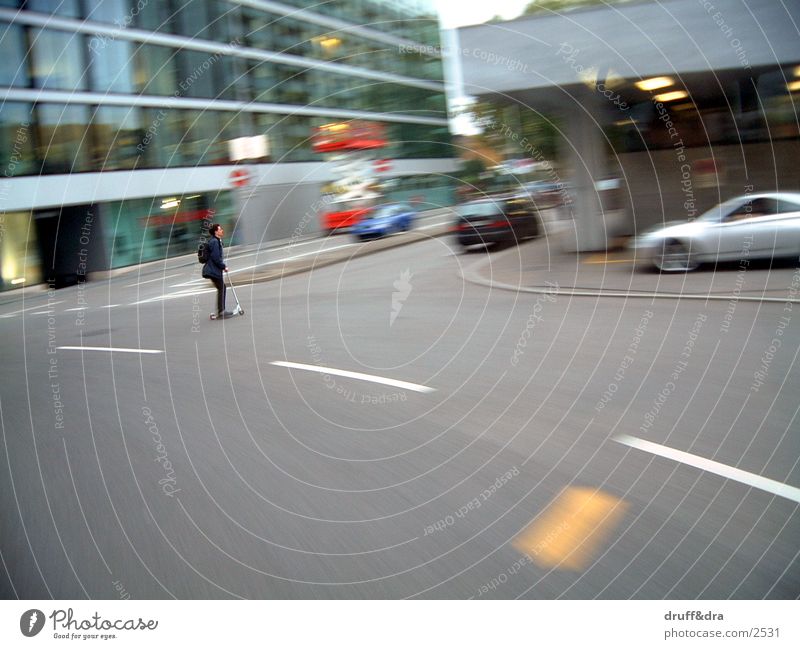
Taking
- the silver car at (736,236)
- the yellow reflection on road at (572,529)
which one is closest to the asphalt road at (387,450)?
the yellow reflection on road at (572,529)

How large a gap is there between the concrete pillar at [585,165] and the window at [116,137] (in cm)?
600

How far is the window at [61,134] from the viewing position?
1107 centimetres

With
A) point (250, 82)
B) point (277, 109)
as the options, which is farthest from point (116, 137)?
point (277, 109)

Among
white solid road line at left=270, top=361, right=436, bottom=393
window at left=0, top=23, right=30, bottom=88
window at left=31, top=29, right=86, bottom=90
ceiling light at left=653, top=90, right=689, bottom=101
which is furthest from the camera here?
window at left=31, top=29, right=86, bottom=90

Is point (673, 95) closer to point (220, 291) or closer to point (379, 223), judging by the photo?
Answer: point (379, 223)

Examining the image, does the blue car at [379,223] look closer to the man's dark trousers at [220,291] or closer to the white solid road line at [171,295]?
the man's dark trousers at [220,291]

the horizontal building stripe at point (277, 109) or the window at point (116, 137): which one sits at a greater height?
the window at point (116, 137)

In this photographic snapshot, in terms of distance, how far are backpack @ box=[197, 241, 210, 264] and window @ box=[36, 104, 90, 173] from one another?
693 centimetres

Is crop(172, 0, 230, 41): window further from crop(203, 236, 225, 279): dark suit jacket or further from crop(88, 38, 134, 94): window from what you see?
crop(203, 236, 225, 279): dark suit jacket

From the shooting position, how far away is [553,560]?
8.79 ft

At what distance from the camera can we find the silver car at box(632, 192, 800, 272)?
33.2 ft

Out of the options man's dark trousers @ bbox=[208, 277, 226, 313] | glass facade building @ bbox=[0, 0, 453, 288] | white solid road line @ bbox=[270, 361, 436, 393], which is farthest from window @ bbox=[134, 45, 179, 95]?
white solid road line @ bbox=[270, 361, 436, 393]
